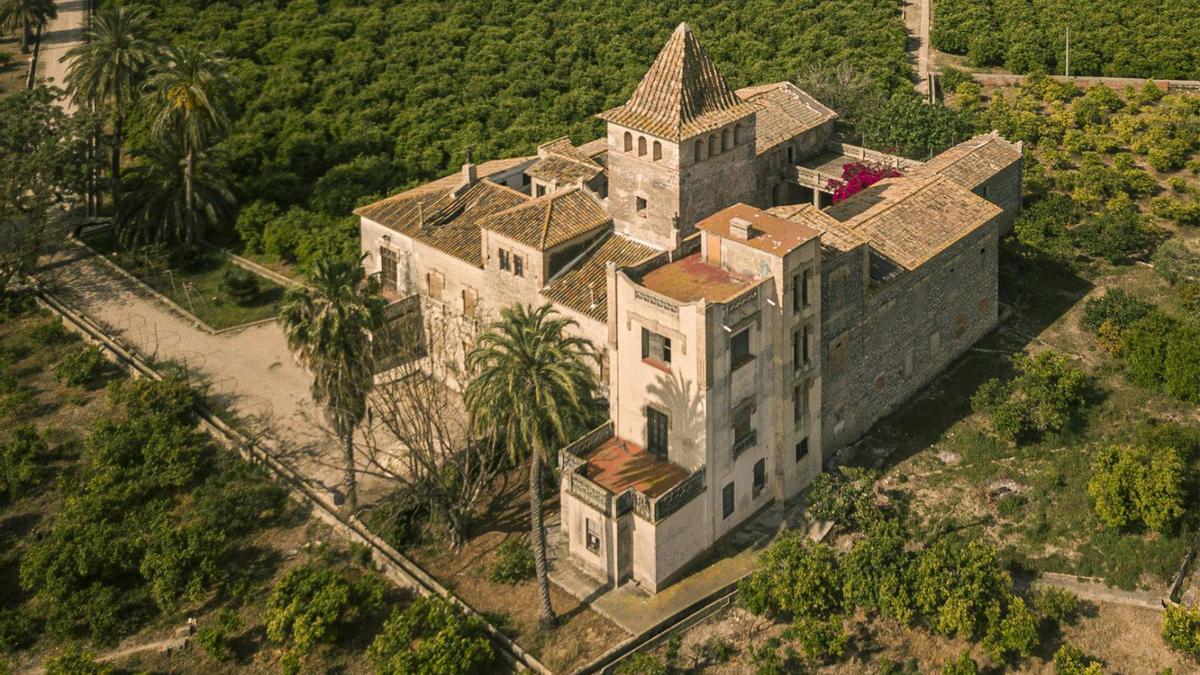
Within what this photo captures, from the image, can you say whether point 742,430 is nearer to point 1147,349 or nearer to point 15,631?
point 1147,349

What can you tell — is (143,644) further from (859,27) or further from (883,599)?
(859,27)

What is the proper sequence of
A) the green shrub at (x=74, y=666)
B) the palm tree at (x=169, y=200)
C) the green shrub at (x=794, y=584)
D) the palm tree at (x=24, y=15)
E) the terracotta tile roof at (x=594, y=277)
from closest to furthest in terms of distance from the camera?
the green shrub at (x=74, y=666) < the green shrub at (x=794, y=584) < the terracotta tile roof at (x=594, y=277) < the palm tree at (x=169, y=200) < the palm tree at (x=24, y=15)

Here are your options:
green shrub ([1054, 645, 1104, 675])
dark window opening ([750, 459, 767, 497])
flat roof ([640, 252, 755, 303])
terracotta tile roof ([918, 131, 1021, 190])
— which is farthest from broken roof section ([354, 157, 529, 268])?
green shrub ([1054, 645, 1104, 675])

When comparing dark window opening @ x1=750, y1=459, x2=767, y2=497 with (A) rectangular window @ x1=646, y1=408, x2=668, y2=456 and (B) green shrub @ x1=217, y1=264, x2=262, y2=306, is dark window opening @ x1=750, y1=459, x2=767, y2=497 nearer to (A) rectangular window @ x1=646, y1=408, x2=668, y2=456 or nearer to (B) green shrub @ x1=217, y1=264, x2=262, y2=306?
(A) rectangular window @ x1=646, y1=408, x2=668, y2=456

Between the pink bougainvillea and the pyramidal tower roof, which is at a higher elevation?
the pyramidal tower roof

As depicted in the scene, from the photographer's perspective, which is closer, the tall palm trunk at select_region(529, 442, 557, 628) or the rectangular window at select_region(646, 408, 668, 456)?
the tall palm trunk at select_region(529, 442, 557, 628)

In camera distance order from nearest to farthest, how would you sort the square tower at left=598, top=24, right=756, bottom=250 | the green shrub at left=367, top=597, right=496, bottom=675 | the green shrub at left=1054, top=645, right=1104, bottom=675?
the green shrub at left=1054, top=645, right=1104, bottom=675, the green shrub at left=367, top=597, right=496, bottom=675, the square tower at left=598, top=24, right=756, bottom=250

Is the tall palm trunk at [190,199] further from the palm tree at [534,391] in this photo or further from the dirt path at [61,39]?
the palm tree at [534,391]

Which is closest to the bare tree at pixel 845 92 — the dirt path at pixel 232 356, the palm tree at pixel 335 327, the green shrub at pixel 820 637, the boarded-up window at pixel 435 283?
the boarded-up window at pixel 435 283
